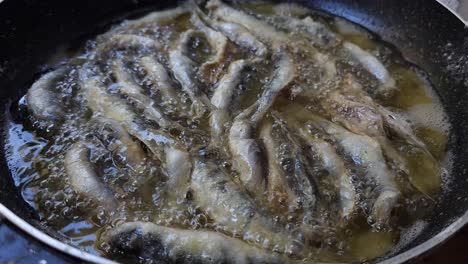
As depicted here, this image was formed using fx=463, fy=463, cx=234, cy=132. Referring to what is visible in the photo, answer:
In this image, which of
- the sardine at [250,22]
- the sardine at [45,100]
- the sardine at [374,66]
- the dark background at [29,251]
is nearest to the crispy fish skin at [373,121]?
the sardine at [374,66]

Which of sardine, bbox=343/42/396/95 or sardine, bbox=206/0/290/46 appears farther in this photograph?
sardine, bbox=206/0/290/46

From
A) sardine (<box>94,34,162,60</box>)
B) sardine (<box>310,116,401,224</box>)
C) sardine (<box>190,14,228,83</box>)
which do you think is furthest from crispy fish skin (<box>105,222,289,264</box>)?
sardine (<box>94,34,162,60</box>)

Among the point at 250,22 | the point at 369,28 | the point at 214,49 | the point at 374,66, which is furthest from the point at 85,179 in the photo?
the point at 369,28

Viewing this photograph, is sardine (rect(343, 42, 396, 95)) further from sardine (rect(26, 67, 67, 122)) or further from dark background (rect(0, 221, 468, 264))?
sardine (rect(26, 67, 67, 122))

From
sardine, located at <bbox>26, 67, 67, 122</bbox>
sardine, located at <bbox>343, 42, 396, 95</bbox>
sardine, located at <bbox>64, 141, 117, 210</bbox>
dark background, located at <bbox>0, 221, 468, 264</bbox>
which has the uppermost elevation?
sardine, located at <bbox>343, 42, 396, 95</bbox>

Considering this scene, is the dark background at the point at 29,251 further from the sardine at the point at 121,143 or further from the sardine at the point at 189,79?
the sardine at the point at 189,79
